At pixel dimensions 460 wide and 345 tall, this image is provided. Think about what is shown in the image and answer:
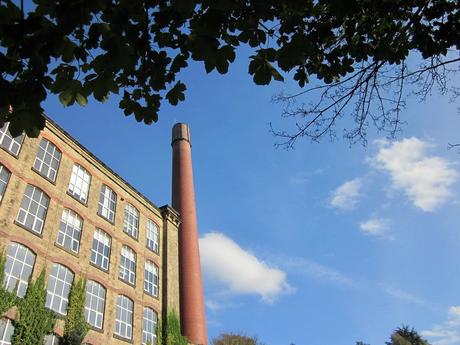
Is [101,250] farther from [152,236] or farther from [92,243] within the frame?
[152,236]

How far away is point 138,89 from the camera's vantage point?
5.45 metres

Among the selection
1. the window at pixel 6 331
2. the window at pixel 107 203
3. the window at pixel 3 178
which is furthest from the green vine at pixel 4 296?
the window at pixel 107 203

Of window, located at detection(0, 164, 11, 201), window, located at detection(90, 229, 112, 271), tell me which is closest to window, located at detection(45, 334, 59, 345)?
window, located at detection(90, 229, 112, 271)

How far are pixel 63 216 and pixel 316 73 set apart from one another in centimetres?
1868

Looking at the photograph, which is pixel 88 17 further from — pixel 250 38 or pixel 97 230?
pixel 97 230

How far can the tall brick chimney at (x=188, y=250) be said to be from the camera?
29719mm

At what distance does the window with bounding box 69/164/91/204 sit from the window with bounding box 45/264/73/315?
14.2 feet

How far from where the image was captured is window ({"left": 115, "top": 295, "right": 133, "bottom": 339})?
73.7ft

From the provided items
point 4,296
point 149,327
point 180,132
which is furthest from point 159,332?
point 180,132

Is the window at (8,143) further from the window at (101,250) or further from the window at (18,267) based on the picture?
the window at (101,250)

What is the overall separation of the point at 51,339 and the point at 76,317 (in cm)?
159

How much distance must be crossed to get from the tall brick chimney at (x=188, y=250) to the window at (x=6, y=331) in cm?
1478

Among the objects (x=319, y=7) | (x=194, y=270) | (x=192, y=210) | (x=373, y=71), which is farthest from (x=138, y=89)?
(x=192, y=210)

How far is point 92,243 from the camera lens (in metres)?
22.7
